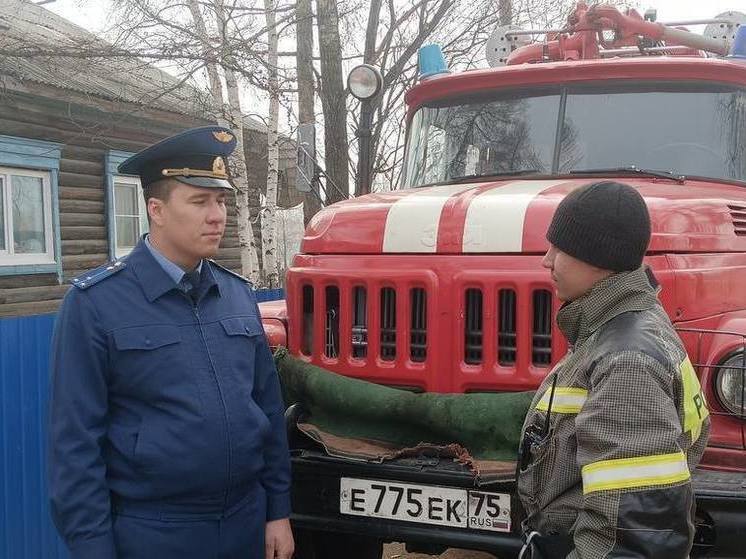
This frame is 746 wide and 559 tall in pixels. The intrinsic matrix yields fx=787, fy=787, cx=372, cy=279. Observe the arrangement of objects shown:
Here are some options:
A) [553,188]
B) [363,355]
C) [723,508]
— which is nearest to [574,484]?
[723,508]

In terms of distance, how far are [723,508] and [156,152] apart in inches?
85.3

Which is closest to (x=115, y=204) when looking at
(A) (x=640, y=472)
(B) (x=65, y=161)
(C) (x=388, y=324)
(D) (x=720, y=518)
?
(B) (x=65, y=161)

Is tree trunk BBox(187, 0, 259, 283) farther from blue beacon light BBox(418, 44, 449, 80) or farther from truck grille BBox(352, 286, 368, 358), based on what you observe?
truck grille BBox(352, 286, 368, 358)

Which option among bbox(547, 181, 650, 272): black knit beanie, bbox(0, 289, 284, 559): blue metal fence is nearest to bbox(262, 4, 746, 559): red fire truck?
bbox(547, 181, 650, 272): black knit beanie

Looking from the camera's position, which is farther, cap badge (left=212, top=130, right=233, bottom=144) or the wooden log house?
the wooden log house

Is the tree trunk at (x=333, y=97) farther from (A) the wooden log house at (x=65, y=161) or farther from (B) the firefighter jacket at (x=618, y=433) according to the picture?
(B) the firefighter jacket at (x=618, y=433)

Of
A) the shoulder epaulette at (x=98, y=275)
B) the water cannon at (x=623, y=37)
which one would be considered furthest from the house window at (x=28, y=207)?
the shoulder epaulette at (x=98, y=275)

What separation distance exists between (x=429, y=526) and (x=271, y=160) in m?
7.50

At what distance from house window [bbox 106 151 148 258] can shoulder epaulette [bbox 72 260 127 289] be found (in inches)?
391

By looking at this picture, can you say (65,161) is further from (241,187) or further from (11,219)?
(241,187)

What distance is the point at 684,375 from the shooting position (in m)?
1.81

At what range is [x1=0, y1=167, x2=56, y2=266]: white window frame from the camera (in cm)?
1027

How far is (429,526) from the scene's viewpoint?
2.97m

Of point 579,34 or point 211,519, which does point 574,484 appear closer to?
point 211,519
